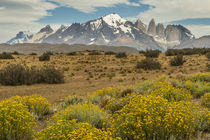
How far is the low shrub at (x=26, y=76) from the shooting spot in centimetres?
1466

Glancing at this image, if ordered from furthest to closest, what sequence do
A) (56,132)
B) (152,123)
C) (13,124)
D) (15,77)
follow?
(15,77) < (13,124) < (152,123) < (56,132)

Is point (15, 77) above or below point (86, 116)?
above

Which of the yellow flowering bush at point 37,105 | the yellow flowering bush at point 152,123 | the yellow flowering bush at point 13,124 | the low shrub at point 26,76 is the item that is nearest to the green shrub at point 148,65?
the low shrub at point 26,76

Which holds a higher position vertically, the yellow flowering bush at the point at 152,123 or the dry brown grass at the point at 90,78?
the yellow flowering bush at the point at 152,123

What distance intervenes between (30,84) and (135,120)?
12336mm

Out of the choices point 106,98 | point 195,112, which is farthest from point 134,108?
point 106,98

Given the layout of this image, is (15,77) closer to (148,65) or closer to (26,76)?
(26,76)

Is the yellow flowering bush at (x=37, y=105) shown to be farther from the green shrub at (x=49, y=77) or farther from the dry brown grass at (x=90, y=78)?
the green shrub at (x=49, y=77)

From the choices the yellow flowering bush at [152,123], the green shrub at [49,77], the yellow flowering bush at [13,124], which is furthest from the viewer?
the green shrub at [49,77]

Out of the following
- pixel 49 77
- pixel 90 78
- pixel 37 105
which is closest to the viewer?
pixel 37 105

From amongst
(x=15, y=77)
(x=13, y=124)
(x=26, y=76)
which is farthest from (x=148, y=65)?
(x=13, y=124)

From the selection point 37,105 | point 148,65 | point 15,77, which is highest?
point 148,65

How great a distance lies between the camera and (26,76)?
50.2 feet

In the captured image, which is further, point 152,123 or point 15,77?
point 15,77
